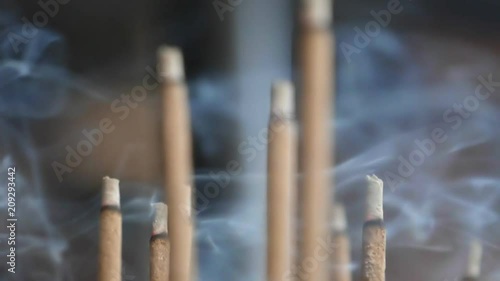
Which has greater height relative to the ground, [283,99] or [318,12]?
[318,12]

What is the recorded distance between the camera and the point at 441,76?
1.30 metres

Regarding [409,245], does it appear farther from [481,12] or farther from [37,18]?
[37,18]

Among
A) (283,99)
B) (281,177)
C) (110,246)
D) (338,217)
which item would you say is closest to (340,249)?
(338,217)

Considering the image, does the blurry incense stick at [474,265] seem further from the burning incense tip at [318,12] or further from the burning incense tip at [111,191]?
the burning incense tip at [111,191]

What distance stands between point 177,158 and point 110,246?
0.63 feet

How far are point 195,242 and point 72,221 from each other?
218 mm

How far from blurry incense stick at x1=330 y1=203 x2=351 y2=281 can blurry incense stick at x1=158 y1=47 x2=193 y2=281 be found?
0.25m

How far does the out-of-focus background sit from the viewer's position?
1265mm

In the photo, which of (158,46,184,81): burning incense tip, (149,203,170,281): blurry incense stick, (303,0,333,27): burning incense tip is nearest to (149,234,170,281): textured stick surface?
(149,203,170,281): blurry incense stick

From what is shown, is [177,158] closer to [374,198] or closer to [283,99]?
[283,99]

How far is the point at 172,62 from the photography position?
1.27m

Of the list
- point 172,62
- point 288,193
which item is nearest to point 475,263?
point 288,193

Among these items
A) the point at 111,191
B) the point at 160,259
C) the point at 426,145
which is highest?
the point at 426,145

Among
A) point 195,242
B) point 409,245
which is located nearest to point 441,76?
point 409,245
